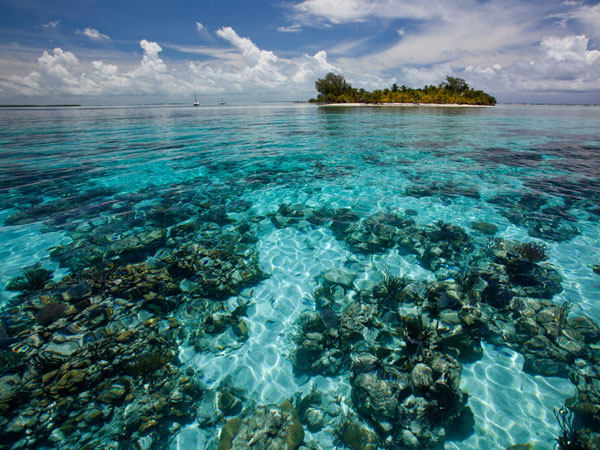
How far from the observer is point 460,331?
4.50 metres

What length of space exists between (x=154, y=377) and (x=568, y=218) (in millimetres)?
11885

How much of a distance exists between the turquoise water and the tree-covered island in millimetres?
123268

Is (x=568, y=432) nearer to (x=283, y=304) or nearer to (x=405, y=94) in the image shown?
(x=283, y=304)

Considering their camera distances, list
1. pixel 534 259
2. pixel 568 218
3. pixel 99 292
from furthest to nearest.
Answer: pixel 568 218 → pixel 534 259 → pixel 99 292

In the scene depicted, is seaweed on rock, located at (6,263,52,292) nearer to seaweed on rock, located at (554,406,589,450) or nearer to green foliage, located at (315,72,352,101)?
seaweed on rock, located at (554,406,589,450)

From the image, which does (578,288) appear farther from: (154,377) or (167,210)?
(167,210)

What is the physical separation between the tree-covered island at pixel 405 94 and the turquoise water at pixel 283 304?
404 feet

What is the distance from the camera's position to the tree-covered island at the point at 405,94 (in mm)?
113812

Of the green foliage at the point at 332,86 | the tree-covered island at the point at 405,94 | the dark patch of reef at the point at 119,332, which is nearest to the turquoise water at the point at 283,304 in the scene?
the dark patch of reef at the point at 119,332

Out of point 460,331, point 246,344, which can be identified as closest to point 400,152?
point 460,331

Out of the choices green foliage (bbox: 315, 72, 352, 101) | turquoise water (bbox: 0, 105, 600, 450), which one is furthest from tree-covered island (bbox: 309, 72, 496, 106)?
turquoise water (bbox: 0, 105, 600, 450)

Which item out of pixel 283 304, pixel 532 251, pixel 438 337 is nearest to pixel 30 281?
pixel 283 304

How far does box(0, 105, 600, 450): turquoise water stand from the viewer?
11.3 feet

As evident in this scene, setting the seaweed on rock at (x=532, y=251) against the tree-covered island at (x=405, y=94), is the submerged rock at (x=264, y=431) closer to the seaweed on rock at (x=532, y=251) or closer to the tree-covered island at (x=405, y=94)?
the seaweed on rock at (x=532, y=251)
